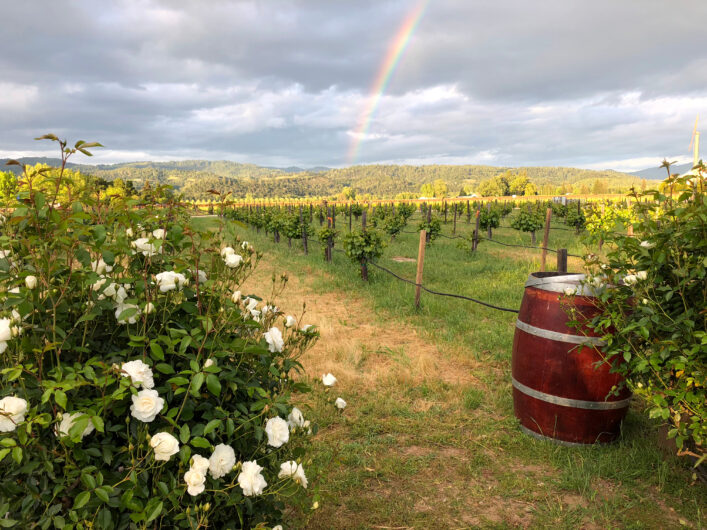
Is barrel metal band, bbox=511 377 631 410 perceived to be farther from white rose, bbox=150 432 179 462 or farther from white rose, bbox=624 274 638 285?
white rose, bbox=150 432 179 462

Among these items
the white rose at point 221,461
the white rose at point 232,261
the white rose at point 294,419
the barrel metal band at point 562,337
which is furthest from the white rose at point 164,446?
the barrel metal band at point 562,337

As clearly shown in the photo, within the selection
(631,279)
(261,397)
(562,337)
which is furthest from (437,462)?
Result: (261,397)

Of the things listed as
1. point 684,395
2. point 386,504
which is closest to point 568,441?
point 684,395

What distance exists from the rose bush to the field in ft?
1.20

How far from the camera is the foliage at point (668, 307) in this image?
2104 mm

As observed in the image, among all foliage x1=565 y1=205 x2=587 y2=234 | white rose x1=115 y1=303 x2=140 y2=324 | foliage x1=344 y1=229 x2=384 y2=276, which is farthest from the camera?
foliage x1=565 y1=205 x2=587 y2=234

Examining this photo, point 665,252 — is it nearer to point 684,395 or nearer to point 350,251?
point 684,395

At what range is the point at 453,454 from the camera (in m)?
3.03

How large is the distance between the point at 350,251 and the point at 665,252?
286 inches

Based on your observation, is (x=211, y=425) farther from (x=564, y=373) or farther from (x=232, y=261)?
(x=564, y=373)

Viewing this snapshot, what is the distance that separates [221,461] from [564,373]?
2.56m

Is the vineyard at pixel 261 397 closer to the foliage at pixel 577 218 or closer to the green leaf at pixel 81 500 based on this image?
the green leaf at pixel 81 500

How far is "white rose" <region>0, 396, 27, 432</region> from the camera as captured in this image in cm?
109

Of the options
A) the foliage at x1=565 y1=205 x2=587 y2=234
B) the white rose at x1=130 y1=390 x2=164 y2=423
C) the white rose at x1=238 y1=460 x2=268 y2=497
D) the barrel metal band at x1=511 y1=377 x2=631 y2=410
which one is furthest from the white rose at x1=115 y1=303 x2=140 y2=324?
the foliage at x1=565 y1=205 x2=587 y2=234
